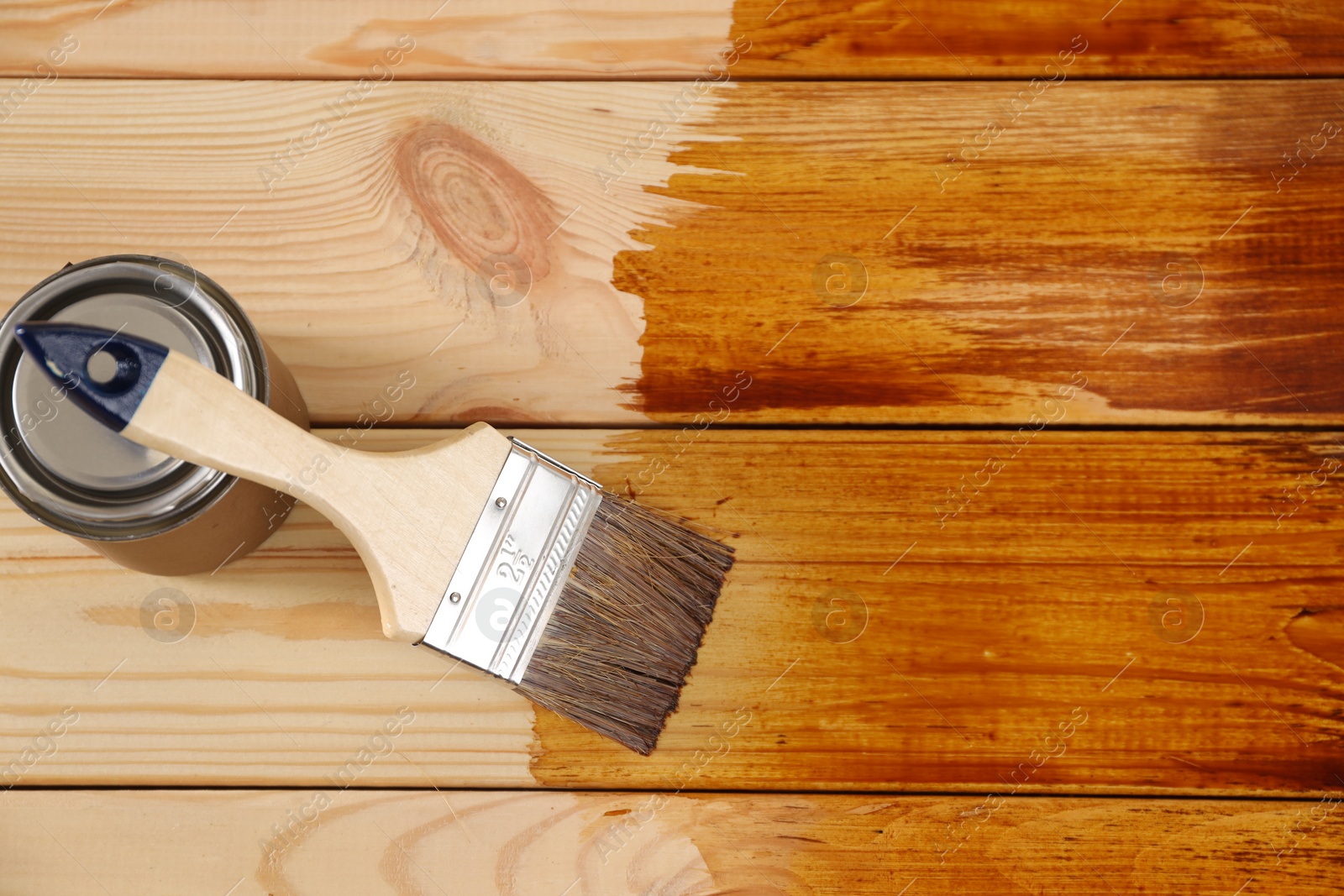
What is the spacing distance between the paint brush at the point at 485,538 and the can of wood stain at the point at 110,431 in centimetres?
7

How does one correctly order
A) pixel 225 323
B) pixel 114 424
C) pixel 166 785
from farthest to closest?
1. pixel 166 785
2. pixel 225 323
3. pixel 114 424

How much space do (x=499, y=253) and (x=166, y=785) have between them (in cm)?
55

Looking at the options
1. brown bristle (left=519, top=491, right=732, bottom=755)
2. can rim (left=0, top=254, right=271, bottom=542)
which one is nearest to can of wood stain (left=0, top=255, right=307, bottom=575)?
can rim (left=0, top=254, right=271, bottom=542)

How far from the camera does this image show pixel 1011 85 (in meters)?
0.88

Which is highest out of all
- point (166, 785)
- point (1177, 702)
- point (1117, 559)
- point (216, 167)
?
point (216, 167)

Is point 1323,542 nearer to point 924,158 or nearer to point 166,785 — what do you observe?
point 924,158

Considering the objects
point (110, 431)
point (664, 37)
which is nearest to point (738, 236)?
point (664, 37)

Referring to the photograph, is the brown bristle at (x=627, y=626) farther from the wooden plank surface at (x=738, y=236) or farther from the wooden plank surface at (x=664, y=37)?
the wooden plank surface at (x=664, y=37)

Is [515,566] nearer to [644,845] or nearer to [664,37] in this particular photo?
[644,845]

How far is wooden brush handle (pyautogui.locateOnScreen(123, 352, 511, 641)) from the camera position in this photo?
59 cm

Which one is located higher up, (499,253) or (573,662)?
(499,253)

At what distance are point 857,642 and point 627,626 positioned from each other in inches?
8.4

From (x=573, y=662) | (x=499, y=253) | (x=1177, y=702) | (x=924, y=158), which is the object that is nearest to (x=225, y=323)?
(x=499, y=253)

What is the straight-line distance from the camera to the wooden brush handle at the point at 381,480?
0.59 metres
